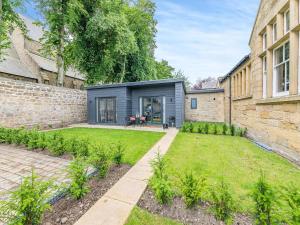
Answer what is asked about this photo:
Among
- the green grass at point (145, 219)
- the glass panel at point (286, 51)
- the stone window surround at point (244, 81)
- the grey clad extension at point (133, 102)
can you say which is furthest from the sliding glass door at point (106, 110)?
the green grass at point (145, 219)

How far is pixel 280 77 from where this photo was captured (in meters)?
5.17

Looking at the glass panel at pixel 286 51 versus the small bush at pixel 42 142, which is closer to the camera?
the glass panel at pixel 286 51

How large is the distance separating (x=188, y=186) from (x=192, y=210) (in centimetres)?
35

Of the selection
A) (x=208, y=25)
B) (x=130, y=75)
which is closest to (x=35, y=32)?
(x=130, y=75)

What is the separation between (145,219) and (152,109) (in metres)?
10.9

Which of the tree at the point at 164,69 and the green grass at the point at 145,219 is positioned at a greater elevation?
the tree at the point at 164,69

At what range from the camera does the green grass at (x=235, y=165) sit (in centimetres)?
330

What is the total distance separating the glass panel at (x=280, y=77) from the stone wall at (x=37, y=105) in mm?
12799

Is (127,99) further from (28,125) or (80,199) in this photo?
(80,199)

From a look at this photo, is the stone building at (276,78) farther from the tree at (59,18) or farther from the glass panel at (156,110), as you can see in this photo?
the tree at (59,18)

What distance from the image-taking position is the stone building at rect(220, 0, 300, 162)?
4.18 m

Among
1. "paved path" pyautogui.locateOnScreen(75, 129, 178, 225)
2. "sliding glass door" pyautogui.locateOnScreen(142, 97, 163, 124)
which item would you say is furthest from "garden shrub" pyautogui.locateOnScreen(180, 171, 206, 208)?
"sliding glass door" pyautogui.locateOnScreen(142, 97, 163, 124)

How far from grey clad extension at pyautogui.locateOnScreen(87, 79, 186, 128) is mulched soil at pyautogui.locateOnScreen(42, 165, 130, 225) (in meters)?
8.72

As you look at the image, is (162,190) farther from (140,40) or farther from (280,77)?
(140,40)
